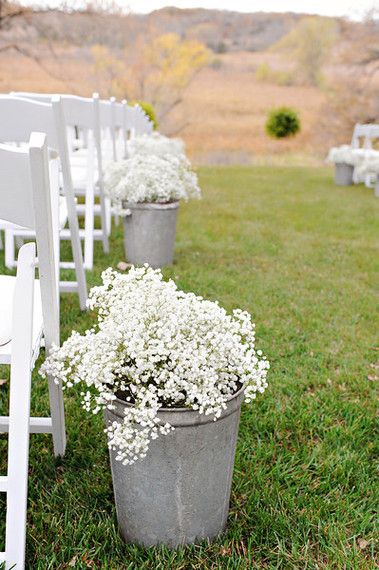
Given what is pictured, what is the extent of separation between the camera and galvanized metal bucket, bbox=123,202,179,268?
435cm

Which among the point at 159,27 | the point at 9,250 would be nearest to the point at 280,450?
the point at 9,250

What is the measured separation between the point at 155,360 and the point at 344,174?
400 inches

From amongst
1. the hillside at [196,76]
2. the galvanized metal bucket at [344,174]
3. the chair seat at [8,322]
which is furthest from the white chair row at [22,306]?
the hillside at [196,76]

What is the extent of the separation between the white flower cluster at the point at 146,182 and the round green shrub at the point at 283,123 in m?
16.2

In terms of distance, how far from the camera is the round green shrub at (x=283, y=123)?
19.8m

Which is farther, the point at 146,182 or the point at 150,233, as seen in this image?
the point at 150,233

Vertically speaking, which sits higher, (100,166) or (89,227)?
(100,166)

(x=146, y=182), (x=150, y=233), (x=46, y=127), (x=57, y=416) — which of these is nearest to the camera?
(x=57, y=416)

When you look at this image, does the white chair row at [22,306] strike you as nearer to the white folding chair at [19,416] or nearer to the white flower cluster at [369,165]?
the white folding chair at [19,416]

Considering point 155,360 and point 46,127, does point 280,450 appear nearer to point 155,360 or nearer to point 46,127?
point 155,360

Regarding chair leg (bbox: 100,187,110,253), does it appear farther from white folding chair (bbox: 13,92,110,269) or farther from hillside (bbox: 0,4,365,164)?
hillside (bbox: 0,4,365,164)

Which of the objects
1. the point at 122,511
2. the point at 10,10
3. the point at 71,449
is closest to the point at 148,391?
the point at 122,511

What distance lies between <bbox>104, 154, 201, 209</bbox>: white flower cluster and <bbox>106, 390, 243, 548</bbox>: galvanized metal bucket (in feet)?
9.10

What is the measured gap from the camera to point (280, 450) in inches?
86.8
